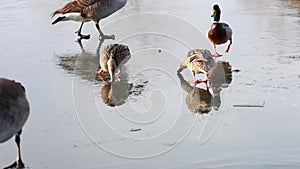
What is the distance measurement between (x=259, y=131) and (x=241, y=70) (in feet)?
6.79

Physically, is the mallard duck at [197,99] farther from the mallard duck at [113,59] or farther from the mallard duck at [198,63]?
the mallard duck at [113,59]

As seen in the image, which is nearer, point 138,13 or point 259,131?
point 259,131

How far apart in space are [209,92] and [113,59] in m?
1.33

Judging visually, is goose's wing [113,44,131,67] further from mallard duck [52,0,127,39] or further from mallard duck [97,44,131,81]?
mallard duck [52,0,127,39]

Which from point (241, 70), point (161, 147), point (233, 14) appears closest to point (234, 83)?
point (241, 70)

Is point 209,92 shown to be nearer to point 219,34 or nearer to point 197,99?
point 197,99

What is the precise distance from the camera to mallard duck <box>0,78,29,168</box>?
3869 millimetres

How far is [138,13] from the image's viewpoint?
10.8 meters

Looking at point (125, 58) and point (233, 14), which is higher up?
point (233, 14)

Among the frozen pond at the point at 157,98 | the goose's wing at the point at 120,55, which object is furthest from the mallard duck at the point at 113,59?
the frozen pond at the point at 157,98

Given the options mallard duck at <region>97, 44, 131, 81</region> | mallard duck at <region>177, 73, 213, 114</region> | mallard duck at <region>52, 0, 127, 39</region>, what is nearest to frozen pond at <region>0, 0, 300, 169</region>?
mallard duck at <region>177, 73, 213, 114</region>

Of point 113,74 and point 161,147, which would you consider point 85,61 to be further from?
point 161,147

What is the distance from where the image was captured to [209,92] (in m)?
6.06

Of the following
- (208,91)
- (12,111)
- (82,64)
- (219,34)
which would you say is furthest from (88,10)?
(12,111)
